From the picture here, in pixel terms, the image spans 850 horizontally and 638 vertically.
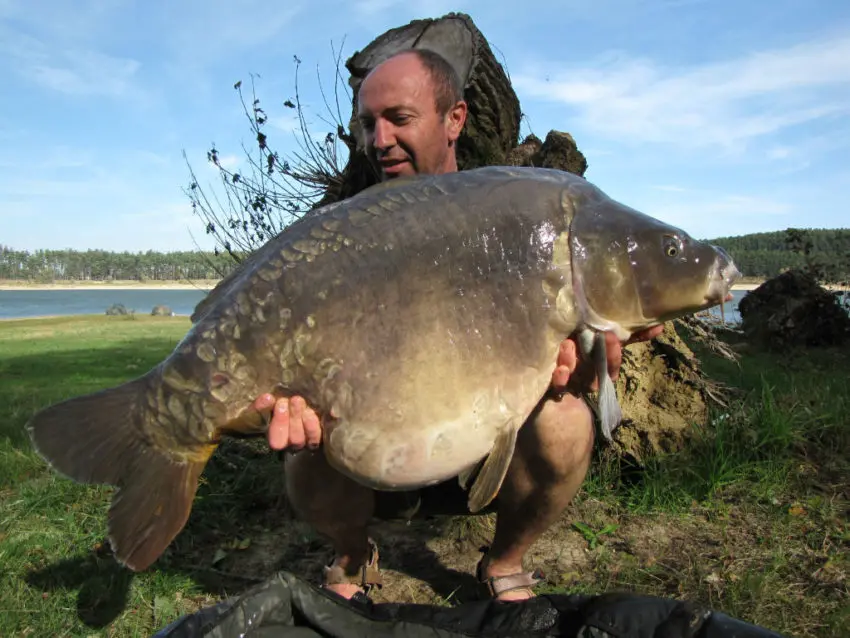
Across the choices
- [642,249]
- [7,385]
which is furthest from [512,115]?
[7,385]

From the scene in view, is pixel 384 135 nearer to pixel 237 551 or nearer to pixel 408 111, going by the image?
pixel 408 111

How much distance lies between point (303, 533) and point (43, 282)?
12686 centimetres

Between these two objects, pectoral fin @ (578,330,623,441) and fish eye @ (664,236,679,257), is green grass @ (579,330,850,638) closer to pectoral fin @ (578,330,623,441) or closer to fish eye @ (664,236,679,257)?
pectoral fin @ (578,330,623,441)

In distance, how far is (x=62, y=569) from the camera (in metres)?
2.64

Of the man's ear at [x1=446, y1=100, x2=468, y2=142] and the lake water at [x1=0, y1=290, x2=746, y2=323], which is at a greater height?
the man's ear at [x1=446, y1=100, x2=468, y2=142]

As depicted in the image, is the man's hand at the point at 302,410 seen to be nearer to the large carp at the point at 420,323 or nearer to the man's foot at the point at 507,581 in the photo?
the large carp at the point at 420,323

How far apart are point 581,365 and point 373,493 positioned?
1.00 meters

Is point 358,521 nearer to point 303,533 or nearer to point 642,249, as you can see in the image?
point 303,533

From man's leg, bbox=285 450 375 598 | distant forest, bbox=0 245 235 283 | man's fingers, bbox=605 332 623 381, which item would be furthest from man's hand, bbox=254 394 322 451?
distant forest, bbox=0 245 235 283

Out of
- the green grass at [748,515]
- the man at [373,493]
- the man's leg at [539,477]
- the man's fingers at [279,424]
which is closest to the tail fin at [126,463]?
the man's fingers at [279,424]

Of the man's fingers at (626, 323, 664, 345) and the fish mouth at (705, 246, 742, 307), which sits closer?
the fish mouth at (705, 246, 742, 307)

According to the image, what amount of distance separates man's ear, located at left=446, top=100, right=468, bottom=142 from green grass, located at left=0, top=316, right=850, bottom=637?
1.72m

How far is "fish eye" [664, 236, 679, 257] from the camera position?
1.69 m

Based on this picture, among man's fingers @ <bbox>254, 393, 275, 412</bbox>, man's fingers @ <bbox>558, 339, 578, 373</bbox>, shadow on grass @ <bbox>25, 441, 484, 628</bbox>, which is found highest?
man's fingers @ <bbox>558, 339, 578, 373</bbox>
